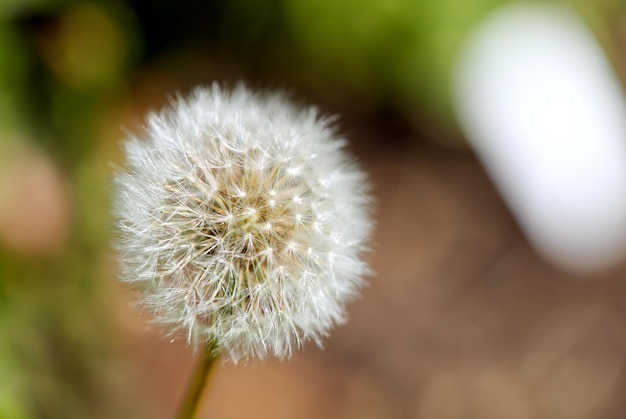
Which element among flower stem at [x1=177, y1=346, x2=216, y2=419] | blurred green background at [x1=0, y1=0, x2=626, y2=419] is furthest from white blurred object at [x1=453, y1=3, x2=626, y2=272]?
flower stem at [x1=177, y1=346, x2=216, y2=419]

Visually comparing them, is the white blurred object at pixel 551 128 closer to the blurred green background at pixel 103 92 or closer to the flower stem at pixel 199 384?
the blurred green background at pixel 103 92

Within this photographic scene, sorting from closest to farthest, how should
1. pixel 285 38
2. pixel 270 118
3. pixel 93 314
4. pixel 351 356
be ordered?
pixel 270 118
pixel 93 314
pixel 351 356
pixel 285 38

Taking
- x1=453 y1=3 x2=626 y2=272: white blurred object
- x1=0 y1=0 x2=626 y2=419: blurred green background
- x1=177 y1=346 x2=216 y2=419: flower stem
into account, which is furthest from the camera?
x1=453 y1=3 x2=626 y2=272: white blurred object

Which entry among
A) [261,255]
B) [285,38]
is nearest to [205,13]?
[285,38]

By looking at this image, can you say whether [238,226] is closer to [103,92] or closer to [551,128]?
[103,92]

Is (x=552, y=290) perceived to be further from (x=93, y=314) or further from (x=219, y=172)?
(x=219, y=172)

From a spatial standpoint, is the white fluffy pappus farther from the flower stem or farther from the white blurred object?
the white blurred object
